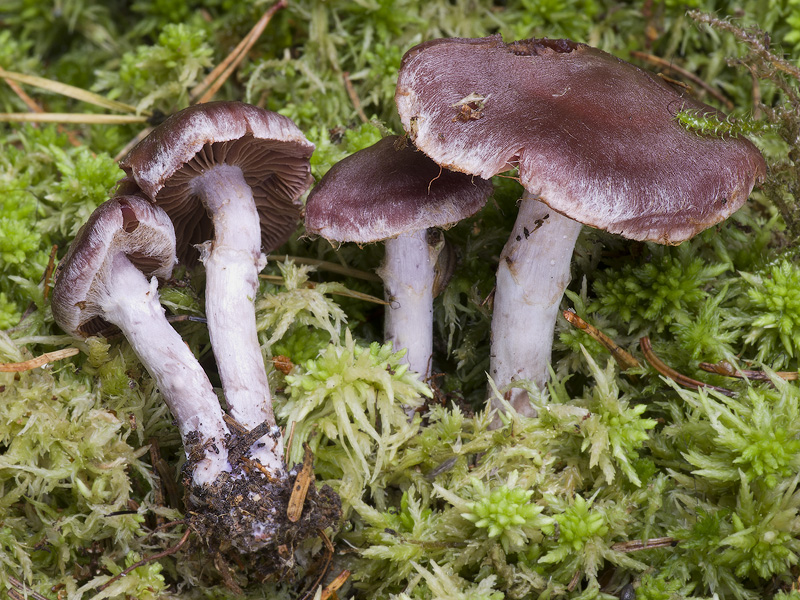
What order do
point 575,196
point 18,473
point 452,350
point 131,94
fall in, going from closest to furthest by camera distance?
point 575,196 < point 18,473 < point 452,350 < point 131,94

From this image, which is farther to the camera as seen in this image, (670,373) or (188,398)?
(670,373)

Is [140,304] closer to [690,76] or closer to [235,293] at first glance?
[235,293]

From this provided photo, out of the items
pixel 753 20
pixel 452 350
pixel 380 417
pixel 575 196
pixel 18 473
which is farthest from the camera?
pixel 753 20

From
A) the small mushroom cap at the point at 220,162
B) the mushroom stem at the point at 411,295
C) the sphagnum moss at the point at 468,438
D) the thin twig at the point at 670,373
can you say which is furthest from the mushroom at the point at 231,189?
the thin twig at the point at 670,373

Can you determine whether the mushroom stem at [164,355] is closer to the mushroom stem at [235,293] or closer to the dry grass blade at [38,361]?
the mushroom stem at [235,293]

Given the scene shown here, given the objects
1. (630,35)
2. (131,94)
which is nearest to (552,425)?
(630,35)

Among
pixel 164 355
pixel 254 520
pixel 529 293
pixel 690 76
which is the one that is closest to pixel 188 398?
pixel 164 355

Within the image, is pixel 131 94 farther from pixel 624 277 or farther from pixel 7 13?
pixel 624 277

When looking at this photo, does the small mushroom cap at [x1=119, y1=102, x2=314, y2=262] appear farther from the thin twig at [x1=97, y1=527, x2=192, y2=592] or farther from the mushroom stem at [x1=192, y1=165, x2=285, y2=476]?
the thin twig at [x1=97, y1=527, x2=192, y2=592]
